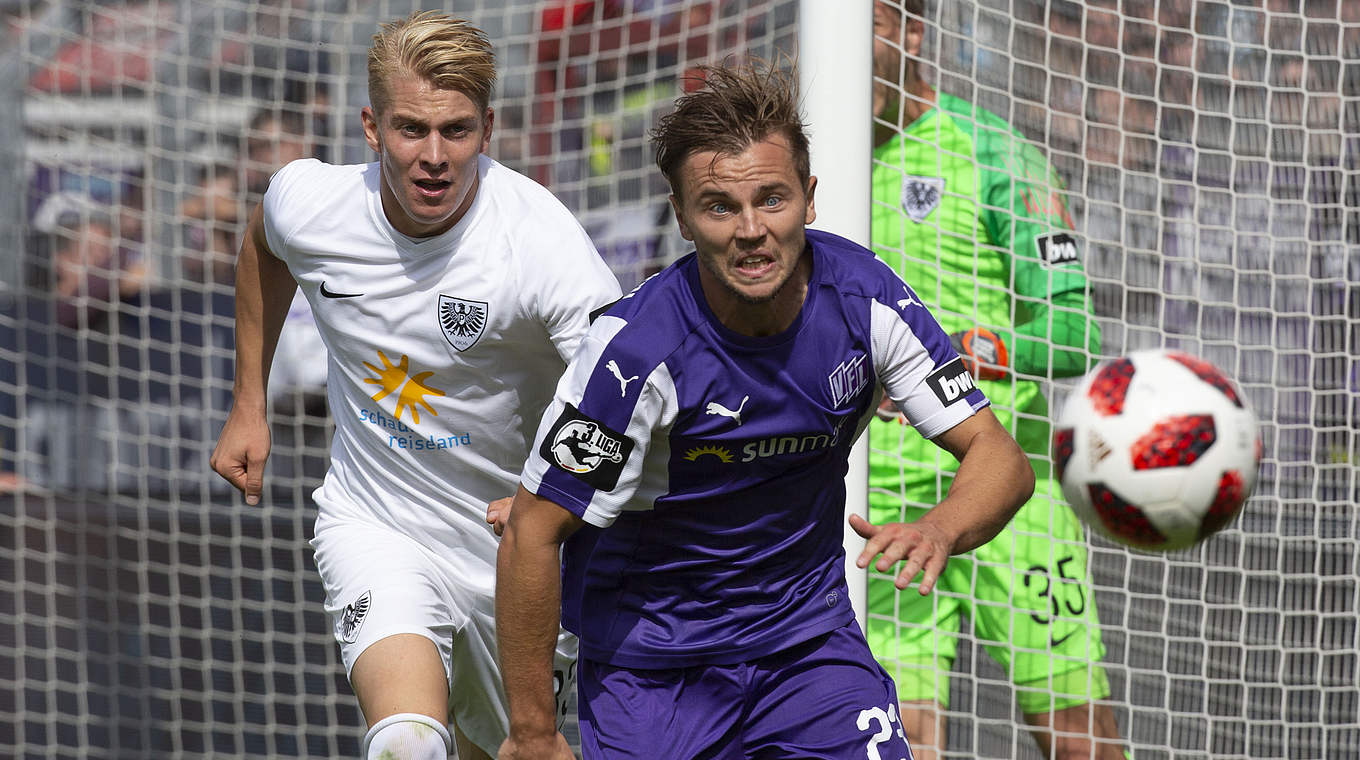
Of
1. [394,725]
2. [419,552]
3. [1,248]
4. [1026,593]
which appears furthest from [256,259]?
[1,248]

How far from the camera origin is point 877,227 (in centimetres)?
442

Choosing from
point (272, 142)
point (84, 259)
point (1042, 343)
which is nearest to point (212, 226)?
point (272, 142)

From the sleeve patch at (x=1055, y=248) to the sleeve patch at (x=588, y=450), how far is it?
2.33 meters

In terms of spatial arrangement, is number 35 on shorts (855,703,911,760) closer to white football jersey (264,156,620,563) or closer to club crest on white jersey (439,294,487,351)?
white football jersey (264,156,620,563)

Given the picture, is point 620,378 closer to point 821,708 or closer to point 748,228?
point 748,228

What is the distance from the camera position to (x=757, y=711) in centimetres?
280

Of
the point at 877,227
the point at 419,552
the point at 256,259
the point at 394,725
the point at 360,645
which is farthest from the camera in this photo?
the point at 877,227

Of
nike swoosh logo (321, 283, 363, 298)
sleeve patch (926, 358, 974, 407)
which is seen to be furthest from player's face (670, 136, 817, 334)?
nike swoosh logo (321, 283, 363, 298)

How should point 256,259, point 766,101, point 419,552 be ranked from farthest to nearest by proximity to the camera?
point 256,259
point 419,552
point 766,101

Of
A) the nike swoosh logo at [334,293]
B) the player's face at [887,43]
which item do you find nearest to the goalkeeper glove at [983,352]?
the player's face at [887,43]

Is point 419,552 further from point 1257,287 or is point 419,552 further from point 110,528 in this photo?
point 1257,287

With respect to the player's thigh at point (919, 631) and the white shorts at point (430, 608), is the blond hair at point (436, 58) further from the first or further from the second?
the player's thigh at point (919, 631)

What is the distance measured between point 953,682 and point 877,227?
2632 mm

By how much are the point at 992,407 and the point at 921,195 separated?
717mm
